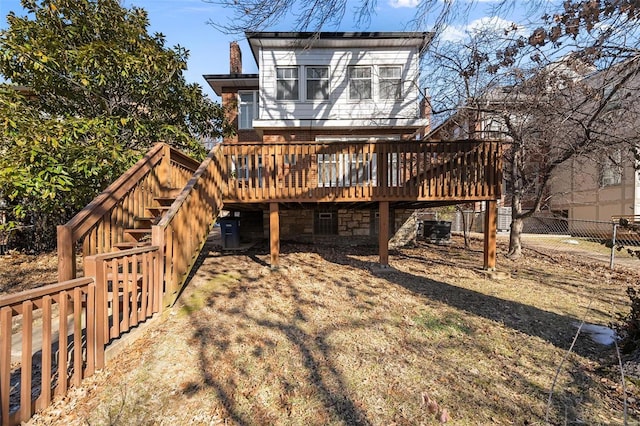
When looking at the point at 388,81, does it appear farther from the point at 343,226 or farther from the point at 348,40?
the point at 343,226

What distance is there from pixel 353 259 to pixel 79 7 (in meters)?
7.42

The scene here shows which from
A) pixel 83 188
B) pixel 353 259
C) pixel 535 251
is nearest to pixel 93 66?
pixel 83 188

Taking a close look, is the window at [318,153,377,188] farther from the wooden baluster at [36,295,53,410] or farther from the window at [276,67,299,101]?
the wooden baluster at [36,295,53,410]

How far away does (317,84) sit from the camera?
11195mm

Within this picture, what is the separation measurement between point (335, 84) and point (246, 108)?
4462 mm

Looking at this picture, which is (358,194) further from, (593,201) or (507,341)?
(593,201)

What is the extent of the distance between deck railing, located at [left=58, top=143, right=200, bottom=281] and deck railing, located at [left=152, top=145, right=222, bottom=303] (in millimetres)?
653

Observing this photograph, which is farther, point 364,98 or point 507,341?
point 364,98

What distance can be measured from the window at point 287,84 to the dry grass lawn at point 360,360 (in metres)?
7.63

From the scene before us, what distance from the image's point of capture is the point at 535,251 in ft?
32.1

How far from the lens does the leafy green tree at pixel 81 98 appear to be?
490cm

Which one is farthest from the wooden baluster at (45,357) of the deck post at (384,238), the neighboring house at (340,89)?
→ the neighboring house at (340,89)

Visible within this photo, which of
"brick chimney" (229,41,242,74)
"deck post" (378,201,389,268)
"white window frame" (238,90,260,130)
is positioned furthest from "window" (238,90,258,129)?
"deck post" (378,201,389,268)

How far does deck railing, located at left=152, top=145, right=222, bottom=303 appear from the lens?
3.88 m
